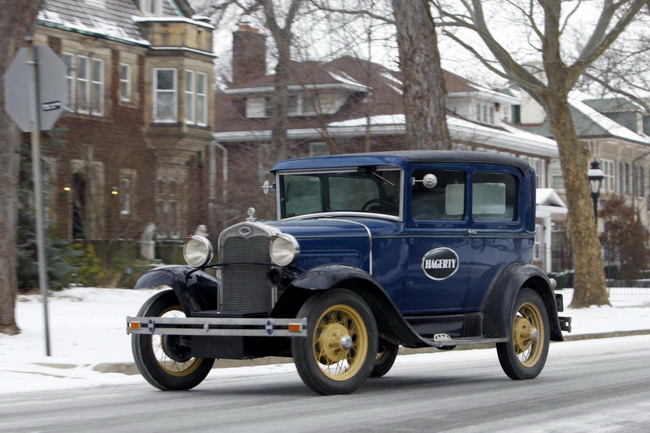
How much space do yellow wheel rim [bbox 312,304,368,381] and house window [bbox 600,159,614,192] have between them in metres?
58.0

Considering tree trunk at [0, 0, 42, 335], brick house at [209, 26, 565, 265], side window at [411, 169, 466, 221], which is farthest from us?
brick house at [209, 26, 565, 265]

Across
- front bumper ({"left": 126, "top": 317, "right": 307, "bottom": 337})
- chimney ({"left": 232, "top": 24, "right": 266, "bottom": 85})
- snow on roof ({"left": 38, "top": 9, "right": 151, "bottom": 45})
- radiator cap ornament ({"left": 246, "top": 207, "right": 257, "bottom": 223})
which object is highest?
snow on roof ({"left": 38, "top": 9, "right": 151, "bottom": 45})

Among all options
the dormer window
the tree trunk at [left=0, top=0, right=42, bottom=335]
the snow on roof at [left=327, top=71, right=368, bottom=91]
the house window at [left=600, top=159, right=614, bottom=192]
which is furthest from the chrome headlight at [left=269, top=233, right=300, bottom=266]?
the house window at [left=600, top=159, right=614, bottom=192]

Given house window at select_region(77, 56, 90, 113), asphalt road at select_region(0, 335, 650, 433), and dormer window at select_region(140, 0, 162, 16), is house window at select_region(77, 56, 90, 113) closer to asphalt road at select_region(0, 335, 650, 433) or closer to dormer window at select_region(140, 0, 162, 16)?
dormer window at select_region(140, 0, 162, 16)

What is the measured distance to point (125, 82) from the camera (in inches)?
1494

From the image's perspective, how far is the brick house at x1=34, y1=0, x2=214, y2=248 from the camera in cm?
2662

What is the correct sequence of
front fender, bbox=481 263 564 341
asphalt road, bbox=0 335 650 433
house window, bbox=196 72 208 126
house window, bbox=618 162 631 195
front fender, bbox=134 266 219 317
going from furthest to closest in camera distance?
house window, bbox=618 162 631 195 → house window, bbox=196 72 208 126 → front fender, bbox=481 263 564 341 → front fender, bbox=134 266 219 317 → asphalt road, bbox=0 335 650 433

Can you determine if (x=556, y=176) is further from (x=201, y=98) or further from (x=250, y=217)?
(x=250, y=217)

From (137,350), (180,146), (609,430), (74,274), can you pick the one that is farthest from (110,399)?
(180,146)

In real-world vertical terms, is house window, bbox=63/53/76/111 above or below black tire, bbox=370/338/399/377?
above

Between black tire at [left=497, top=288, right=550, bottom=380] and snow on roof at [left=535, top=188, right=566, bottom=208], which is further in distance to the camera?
snow on roof at [left=535, top=188, right=566, bottom=208]

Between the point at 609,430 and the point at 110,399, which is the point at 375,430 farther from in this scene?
the point at 110,399

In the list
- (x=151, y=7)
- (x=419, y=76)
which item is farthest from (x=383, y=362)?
(x=151, y=7)

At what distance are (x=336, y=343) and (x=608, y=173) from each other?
59.4 meters
